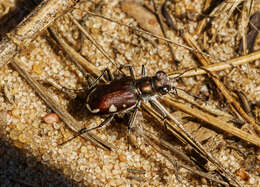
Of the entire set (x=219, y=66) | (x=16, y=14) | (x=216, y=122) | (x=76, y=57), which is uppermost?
(x=16, y=14)

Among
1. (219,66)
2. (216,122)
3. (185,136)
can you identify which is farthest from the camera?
(219,66)

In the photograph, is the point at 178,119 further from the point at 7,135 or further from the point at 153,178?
the point at 7,135

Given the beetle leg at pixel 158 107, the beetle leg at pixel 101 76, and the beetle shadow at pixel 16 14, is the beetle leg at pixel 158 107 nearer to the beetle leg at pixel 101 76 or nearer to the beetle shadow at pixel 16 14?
the beetle leg at pixel 101 76

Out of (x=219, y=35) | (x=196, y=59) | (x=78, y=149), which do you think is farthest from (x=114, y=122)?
(x=219, y=35)

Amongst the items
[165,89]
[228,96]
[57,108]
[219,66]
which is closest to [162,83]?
[165,89]

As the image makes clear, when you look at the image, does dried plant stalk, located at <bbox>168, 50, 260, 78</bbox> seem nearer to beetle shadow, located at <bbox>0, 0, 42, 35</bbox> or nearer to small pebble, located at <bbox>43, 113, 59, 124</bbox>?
small pebble, located at <bbox>43, 113, 59, 124</bbox>

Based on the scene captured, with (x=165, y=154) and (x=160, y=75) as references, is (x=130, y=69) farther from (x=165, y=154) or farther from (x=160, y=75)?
(x=165, y=154)

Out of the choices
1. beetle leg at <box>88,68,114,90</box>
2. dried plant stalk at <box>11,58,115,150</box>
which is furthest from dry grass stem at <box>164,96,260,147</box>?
dried plant stalk at <box>11,58,115,150</box>

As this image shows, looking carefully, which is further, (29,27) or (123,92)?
(123,92)
